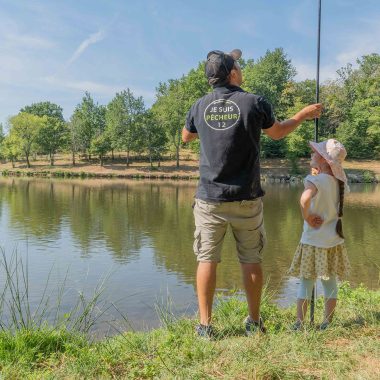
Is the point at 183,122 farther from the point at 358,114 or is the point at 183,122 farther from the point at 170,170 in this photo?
the point at 358,114

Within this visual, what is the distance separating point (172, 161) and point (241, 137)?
48.1 metres

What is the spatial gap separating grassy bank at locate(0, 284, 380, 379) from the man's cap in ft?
5.62

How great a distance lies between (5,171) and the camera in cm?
5009

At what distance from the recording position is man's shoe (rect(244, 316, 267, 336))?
2906 mm

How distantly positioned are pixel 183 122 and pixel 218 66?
44.1 m

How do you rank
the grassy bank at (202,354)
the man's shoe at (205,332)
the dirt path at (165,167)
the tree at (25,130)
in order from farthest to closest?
the tree at (25,130) → the dirt path at (165,167) → the man's shoe at (205,332) → the grassy bank at (202,354)

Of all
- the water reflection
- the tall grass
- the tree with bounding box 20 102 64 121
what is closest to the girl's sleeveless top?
the tall grass

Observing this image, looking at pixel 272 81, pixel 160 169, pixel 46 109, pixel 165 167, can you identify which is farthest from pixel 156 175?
pixel 46 109

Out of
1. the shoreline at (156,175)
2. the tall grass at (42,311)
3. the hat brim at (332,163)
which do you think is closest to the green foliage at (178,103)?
the shoreline at (156,175)

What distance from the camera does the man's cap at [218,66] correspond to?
3.03m

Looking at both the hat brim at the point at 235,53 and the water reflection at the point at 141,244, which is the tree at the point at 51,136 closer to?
the water reflection at the point at 141,244

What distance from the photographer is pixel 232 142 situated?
2.92 m

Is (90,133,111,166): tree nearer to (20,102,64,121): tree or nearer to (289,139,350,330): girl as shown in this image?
(20,102,64,121): tree

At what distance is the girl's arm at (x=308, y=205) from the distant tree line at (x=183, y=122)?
41.6 metres
